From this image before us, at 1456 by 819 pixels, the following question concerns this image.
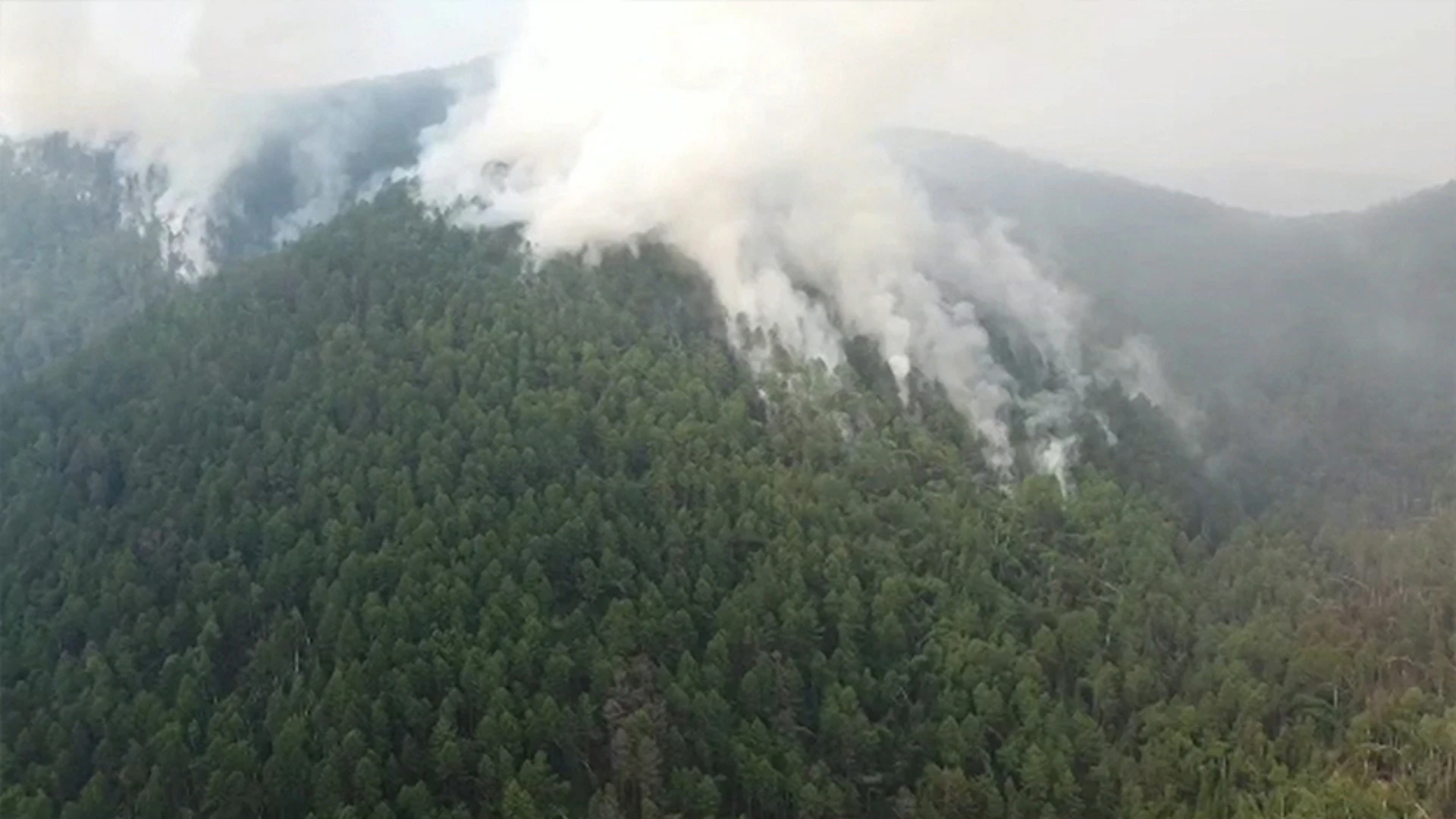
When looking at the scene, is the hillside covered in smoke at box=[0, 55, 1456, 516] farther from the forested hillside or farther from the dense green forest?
the dense green forest

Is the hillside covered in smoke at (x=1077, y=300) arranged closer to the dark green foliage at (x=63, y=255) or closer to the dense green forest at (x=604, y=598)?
the dark green foliage at (x=63, y=255)

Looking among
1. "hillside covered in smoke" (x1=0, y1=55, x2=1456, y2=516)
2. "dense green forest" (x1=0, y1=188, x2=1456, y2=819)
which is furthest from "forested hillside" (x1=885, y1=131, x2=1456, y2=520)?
"dense green forest" (x1=0, y1=188, x2=1456, y2=819)

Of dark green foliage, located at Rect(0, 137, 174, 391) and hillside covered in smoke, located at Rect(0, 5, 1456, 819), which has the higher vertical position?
dark green foliage, located at Rect(0, 137, 174, 391)

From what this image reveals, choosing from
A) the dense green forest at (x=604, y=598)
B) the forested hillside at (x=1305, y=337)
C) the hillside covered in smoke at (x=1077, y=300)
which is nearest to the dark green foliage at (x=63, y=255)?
the hillside covered in smoke at (x=1077, y=300)

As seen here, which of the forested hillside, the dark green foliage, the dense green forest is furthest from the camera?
the dark green foliage

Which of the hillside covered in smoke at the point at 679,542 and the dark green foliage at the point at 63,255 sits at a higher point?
the dark green foliage at the point at 63,255

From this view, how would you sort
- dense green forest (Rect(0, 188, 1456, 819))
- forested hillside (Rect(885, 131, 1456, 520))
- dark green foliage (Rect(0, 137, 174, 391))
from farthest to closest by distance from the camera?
dark green foliage (Rect(0, 137, 174, 391)) → forested hillside (Rect(885, 131, 1456, 520)) → dense green forest (Rect(0, 188, 1456, 819))

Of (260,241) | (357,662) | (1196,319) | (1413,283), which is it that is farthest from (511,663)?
(1413,283)

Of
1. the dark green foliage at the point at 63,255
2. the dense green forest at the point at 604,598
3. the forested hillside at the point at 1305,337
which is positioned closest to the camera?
the dense green forest at the point at 604,598

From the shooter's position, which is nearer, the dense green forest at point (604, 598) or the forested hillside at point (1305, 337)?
the dense green forest at point (604, 598)

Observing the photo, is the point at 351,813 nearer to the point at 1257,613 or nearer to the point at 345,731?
the point at 345,731
